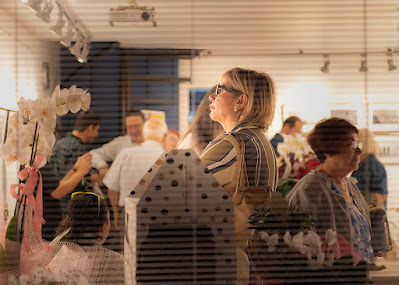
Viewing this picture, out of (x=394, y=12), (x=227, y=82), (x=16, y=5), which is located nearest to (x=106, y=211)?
(x=227, y=82)

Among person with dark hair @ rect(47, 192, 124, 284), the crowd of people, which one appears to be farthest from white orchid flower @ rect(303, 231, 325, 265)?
person with dark hair @ rect(47, 192, 124, 284)

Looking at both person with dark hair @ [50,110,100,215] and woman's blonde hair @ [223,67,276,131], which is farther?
person with dark hair @ [50,110,100,215]

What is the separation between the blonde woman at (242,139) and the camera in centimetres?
139

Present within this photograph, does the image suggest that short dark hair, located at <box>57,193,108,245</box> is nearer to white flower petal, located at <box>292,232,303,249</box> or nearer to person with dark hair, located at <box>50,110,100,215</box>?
person with dark hair, located at <box>50,110,100,215</box>

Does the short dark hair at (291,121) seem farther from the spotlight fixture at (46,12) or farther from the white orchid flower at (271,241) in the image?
the spotlight fixture at (46,12)

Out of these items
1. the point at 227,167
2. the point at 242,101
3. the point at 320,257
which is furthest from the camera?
the point at 242,101

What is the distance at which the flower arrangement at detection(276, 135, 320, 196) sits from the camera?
2002 millimetres

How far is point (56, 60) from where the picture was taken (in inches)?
67.6

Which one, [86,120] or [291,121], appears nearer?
[86,120]

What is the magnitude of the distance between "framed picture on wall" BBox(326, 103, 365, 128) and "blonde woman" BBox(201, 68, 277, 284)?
25 cm

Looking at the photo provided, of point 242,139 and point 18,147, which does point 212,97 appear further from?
point 18,147

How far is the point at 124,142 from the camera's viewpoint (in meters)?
1.75

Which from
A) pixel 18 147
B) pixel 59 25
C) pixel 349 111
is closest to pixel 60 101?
pixel 18 147

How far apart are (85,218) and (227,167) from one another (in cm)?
45
